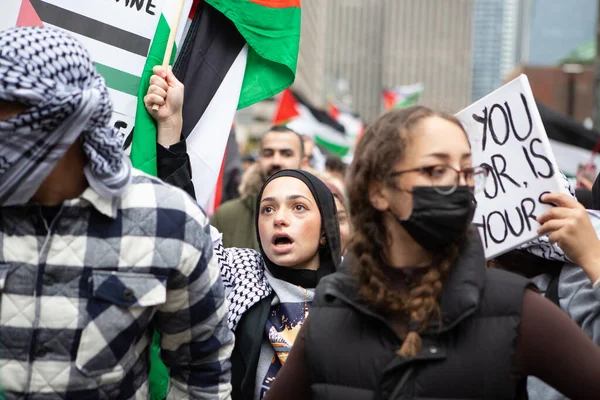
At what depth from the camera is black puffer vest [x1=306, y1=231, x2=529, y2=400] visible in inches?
89.2

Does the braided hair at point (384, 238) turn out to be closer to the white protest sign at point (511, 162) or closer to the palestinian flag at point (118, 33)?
the white protest sign at point (511, 162)

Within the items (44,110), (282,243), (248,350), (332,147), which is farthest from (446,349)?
(332,147)

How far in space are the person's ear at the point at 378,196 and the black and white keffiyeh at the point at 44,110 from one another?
76cm

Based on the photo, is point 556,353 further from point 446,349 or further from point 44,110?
point 44,110

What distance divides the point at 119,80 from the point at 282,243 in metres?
1.06

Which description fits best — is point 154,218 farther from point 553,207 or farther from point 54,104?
point 553,207

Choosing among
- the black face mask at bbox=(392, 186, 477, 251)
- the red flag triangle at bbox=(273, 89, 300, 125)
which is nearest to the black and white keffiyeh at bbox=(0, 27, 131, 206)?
the black face mask at bbox=(392, 186, 477, 251)

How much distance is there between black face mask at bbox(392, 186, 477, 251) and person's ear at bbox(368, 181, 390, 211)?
0.42 feet

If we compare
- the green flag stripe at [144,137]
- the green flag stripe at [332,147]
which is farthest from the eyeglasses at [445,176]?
the green flag stripe at [332,147]

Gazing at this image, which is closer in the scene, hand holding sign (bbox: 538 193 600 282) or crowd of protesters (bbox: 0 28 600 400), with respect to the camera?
crowd of protesters (bbox: 0 28 600 400)

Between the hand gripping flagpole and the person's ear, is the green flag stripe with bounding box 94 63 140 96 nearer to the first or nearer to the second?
the hand gripping flagpole

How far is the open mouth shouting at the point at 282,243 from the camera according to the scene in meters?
3.80

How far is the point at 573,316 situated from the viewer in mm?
3094

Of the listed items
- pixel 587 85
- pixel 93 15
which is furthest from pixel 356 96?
pixel 93 15
